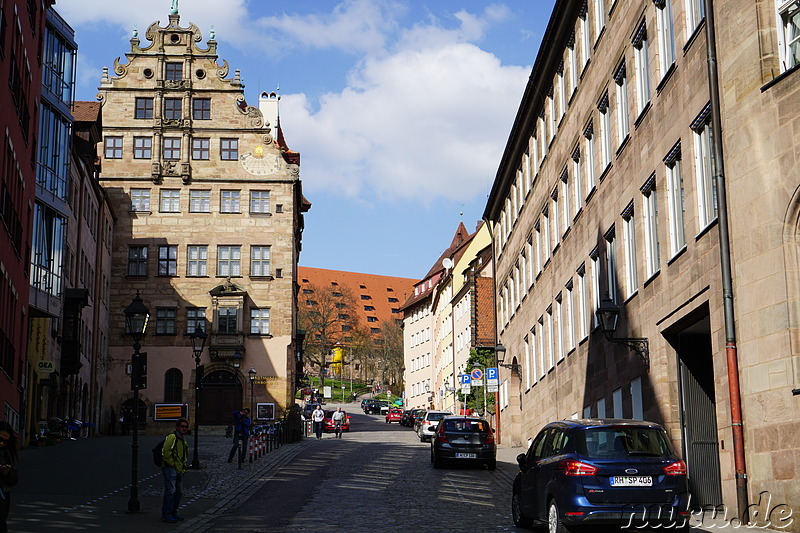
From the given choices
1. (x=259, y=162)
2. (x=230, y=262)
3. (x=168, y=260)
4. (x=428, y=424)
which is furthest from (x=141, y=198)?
(x=428, y=424)

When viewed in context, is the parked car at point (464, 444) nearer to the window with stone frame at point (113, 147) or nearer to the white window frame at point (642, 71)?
the white window frame at point (642, 71)

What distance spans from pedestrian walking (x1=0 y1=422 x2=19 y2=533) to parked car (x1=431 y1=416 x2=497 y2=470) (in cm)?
1894

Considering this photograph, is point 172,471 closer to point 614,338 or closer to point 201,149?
point 614,338

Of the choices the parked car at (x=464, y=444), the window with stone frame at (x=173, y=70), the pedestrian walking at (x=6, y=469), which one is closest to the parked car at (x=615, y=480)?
the pedestrian walking at (x=6, y=469)

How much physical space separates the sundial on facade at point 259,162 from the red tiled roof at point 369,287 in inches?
4157

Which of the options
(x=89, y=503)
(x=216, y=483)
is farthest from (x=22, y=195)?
(x=89, y=503)

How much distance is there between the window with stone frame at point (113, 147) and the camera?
6056cm

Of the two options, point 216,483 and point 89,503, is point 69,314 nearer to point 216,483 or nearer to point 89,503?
point 216,483

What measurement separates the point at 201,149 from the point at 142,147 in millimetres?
3391

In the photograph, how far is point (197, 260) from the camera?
61188mm

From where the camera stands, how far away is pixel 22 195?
31391 millimetres

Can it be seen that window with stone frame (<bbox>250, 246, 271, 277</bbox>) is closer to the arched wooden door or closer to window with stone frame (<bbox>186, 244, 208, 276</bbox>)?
window with stone frame (<bbox>186, 244, 208, 276</bbox>)

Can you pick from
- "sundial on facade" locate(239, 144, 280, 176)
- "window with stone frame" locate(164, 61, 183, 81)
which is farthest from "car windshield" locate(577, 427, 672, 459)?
"window with stone frame" locate(164, 61, 183, 81)

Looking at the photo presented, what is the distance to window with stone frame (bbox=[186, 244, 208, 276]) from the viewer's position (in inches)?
2404
